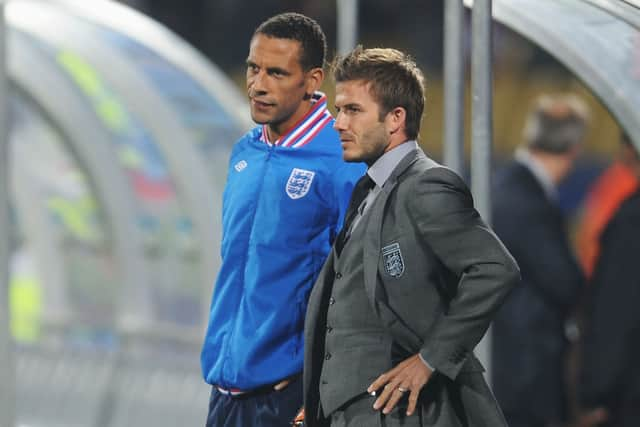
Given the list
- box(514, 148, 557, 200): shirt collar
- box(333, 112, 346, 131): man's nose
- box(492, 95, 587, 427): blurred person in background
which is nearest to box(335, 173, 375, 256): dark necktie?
box(333, 112, 346, 131): man's nose

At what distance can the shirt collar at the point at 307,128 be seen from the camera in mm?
4098

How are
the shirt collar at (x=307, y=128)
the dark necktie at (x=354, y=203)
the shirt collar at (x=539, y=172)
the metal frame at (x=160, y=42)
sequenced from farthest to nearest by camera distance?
the metal frame at (x=160, y=42) < the shirt collar at (x=539, y=172) < the shirt collar at (x=307, y=128) < the dark necktie at (x=354, y=203)

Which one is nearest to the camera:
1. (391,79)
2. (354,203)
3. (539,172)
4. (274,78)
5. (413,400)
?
(413,400)

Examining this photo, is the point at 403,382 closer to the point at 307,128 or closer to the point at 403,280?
the point at 403,280

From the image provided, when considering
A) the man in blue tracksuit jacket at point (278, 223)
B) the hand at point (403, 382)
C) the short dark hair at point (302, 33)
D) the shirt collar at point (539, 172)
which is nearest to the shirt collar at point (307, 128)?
the man in blue tracksuit jacket at point (278, 223)

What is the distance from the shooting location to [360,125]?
3607mm

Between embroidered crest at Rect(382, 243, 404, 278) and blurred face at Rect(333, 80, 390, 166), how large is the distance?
218mm

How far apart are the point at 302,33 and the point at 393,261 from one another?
74 cm

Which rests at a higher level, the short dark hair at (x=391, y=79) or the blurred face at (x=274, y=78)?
the blurred face at (x=274, y=78)

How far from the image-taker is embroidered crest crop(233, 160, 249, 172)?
414 cm

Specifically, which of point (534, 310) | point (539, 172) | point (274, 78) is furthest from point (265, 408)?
point (539, 172)

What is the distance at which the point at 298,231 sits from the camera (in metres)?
4.04

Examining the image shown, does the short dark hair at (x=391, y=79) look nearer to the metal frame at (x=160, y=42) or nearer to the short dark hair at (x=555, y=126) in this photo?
the short dark hair at (x=555, y=126)

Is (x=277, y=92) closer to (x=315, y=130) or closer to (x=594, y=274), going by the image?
(x=315, y=130)
